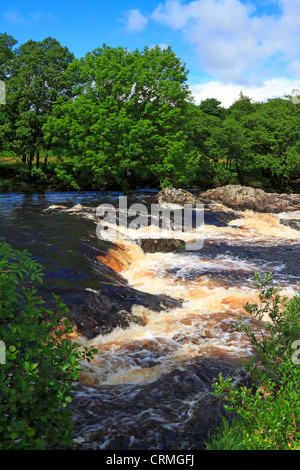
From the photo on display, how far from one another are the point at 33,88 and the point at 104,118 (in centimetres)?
880

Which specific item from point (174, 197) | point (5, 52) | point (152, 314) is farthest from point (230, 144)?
point (152, 314)

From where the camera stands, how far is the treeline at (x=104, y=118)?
26938 mm

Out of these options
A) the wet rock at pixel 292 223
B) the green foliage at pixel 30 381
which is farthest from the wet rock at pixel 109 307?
the wet rock at pixel 292 223

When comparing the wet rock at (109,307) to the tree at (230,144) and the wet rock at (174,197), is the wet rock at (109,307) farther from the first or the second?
the tree at (230,144)

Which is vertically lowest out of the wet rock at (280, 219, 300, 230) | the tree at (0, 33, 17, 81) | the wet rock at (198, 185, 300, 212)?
the wet rock at (280, 219, 300, 230)

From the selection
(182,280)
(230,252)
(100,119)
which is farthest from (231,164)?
(182,280)

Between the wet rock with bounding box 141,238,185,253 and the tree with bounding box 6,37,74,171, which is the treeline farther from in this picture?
the wet rock with bounding box 141,238,185,253

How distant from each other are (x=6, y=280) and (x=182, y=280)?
861cm

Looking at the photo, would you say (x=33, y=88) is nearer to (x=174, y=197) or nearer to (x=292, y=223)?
(x=174, y=197)

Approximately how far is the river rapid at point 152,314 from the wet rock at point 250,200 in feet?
25.8

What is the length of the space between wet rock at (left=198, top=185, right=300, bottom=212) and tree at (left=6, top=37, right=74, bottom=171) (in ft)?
51.6

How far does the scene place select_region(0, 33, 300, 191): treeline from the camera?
2694 cm

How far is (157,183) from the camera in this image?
36188 millimetres

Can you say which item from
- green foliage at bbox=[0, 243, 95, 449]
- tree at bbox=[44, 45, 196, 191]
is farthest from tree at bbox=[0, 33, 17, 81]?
green foliage at bbox=[0, 243, 95, 449]
